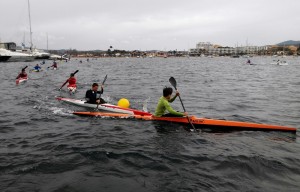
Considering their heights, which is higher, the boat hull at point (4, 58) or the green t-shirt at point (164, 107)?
the boat hull at point (4, 58)

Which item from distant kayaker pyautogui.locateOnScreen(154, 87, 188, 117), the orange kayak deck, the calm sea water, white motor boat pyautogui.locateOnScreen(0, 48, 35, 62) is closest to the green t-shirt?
distant kayaker pyautogui.locateOnScreen(154, 87, 188, 117)

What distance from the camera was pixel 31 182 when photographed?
7.18m

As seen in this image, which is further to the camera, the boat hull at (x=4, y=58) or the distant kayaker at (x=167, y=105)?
the boat hull at (x=4, y=58)

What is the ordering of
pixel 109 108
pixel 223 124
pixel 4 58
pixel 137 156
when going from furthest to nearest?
pixel 4 58 < pixel 109 108 < pixel 223 124 < pixel 137 156

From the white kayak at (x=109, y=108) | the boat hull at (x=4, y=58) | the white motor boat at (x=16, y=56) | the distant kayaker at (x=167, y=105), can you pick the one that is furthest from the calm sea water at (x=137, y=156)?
the white motor boat at (x=16, y=56)

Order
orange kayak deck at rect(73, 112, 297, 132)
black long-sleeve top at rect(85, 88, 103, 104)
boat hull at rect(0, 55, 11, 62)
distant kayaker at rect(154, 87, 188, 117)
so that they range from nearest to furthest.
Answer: orange kayak deck at rect(73, 112, 297, 132) < distant kayaker at rect(154, 87, 188, 117) < black long-sleeve top at rect(85, 88, 103, 104) < boat hull at rect(0, 55, 11, 62)

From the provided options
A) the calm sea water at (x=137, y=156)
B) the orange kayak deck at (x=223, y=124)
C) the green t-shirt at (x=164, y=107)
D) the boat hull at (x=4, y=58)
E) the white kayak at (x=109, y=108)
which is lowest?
the calm sea water at (x=137, y=156)

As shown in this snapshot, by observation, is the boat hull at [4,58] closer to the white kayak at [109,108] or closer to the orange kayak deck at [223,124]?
the white kayak at [109,108]

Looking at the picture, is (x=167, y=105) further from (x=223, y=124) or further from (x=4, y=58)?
(x=4, y=58)

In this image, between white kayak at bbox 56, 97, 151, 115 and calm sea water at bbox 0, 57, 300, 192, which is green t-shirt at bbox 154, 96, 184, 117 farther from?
white kayak at bbox 56, 97, 151, 115

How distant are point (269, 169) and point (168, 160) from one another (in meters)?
2.85

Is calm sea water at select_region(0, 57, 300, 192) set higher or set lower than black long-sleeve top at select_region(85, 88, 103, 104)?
lower

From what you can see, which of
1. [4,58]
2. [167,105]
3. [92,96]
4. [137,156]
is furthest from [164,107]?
[4,58]

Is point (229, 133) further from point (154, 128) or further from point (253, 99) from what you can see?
point (253, 99)
